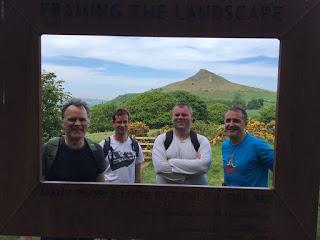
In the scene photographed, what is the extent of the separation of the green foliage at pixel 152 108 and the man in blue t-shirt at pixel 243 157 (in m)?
2.02

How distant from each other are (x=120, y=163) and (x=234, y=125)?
1.08 m

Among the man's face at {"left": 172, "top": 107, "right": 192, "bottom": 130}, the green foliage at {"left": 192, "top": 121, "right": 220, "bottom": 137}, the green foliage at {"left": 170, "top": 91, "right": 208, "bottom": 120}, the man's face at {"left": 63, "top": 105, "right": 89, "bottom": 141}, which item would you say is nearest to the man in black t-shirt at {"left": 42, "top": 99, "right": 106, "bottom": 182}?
the man's face at {"left": 63, "top": 105, "right": 89, "bottom": 141}

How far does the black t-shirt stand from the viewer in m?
2.53

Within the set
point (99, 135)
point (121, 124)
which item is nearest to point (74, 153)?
point (121, 124)

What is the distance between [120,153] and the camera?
3.39m

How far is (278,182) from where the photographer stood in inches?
88.7

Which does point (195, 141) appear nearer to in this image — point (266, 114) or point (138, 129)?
point (266, 114)

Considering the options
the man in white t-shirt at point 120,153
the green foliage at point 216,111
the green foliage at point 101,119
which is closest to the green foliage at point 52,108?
the green foliage at point 101,119

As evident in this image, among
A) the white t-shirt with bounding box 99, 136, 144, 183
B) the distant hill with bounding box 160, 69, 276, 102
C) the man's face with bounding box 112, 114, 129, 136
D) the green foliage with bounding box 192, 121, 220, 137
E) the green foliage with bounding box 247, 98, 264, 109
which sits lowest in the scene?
the white t-shirt with bounding box 99, 136, 144, 183

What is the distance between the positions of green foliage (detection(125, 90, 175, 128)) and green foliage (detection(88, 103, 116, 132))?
1.64 ft

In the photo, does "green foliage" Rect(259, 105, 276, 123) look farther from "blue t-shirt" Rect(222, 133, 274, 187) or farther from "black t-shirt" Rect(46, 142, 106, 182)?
"black t-shirt" Rect(46, 142, 106, 182)

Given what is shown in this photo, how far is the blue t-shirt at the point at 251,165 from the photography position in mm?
2635
